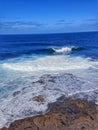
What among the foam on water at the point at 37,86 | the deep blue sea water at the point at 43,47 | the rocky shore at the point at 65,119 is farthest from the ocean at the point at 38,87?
the deep blue sea water at the point at 43,47

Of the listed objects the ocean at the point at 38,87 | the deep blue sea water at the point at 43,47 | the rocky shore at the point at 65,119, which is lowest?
the deep blue sea water at the point at 43,47

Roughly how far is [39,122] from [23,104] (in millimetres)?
2530

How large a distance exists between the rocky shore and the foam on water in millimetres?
636

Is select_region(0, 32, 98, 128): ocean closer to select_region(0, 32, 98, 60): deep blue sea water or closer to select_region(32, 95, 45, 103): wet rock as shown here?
select_region(32, 95, 45, 103): wet rock

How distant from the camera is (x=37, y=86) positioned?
1462cm

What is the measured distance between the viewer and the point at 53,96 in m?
12.6

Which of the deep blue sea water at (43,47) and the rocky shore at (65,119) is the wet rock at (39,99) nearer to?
the rocky shore at (65,119)

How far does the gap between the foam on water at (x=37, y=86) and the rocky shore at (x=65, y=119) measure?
64 cm

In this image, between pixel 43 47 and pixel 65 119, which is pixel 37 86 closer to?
pixel 65 119

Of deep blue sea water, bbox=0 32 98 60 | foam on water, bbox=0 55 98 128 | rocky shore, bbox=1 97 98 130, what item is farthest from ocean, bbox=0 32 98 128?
deep blue sea water, bbox=0 32 98 60

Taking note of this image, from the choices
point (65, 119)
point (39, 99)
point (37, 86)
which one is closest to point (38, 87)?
point (37, 86)

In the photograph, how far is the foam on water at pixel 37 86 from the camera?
11.0 meters

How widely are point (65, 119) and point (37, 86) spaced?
541 cm

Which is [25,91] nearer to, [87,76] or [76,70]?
[87,76]
